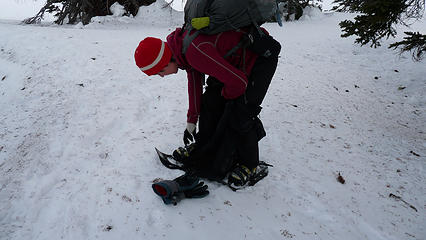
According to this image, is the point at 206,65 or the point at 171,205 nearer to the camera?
the point at 206,65

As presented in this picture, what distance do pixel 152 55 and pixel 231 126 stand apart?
3.12 ft

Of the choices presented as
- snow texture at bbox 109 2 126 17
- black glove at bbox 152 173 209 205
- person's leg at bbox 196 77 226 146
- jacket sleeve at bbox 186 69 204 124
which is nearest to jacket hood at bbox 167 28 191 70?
jacket sleeve at bbox 186 69 204 124

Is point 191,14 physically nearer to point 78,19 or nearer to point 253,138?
point 253,138

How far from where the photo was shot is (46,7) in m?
10.9

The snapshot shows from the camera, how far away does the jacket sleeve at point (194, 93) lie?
2.41 metres

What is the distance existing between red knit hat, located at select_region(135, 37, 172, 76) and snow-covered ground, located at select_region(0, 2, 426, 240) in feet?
3.96

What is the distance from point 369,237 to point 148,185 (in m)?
2.06

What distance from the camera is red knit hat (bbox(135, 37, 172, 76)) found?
1.87 meters

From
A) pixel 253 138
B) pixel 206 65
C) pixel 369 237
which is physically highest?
pixel 206 65

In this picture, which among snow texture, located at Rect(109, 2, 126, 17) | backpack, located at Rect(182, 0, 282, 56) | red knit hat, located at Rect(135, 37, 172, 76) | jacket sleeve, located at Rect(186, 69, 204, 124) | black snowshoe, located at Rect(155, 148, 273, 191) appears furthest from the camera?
snow texture, located at Rect(109, 2, 126, 17)

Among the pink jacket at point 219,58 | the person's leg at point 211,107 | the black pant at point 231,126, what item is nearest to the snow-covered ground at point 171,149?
the black pant at point 231,126

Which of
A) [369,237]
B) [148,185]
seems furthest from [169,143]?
[369,237]

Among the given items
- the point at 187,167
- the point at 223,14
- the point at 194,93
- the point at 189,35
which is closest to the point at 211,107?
the point at 194,93

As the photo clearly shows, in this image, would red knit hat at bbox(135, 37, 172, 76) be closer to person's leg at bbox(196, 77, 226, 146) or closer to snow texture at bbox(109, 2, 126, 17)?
person's leg at bbox(196, 77, 226, 146)
